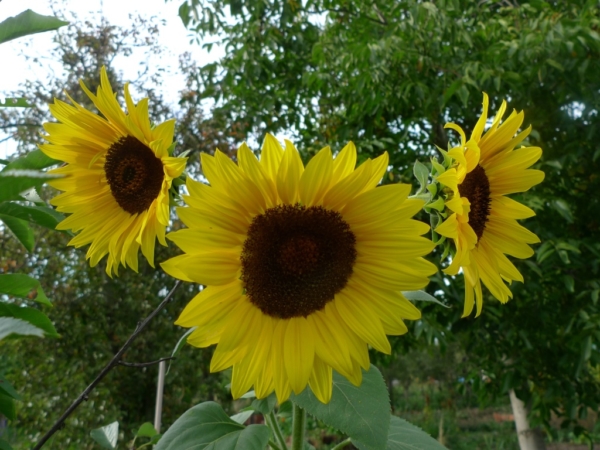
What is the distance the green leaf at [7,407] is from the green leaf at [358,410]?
276 millimetres

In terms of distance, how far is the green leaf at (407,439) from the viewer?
718 mm

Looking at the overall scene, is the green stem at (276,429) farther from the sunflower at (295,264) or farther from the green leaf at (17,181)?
the green leaf at (17,181)

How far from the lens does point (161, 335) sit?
420cm

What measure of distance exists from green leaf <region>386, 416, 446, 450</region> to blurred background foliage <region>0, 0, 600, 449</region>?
1.05 m

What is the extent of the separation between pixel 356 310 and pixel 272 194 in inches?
6.2

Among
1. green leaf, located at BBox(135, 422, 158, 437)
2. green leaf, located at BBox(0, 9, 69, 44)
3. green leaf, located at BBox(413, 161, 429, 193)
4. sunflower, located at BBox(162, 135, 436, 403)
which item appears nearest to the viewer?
green leaf, located at BBox(0, 9, 69, 44)

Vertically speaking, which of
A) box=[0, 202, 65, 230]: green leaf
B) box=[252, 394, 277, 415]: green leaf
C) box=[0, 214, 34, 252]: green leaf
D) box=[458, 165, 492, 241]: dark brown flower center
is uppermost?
box=[458, 165, 492, 241]: dark brown flower center

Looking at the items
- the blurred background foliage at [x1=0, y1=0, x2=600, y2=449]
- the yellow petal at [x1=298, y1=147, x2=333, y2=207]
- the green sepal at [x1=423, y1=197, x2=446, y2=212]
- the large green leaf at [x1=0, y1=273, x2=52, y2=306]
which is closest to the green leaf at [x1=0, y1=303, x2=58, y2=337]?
the large green leaf at [x1=0, y1=273, x2=52, y2=306]

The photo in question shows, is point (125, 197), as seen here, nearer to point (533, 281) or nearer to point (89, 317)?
point (533, 281)

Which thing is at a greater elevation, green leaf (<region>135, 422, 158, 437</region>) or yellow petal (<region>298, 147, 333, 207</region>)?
yellow petal (<region>298, 147, 333, 207</region>)

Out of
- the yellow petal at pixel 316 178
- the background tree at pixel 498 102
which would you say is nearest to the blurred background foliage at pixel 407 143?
the background tree at pixel 498 102

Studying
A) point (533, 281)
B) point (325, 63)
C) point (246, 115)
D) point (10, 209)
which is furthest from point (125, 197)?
point (246, 115)

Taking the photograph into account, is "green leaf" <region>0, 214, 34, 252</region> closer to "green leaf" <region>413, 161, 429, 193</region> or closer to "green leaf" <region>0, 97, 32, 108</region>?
"green leaf" <region>0, 97, 32, 108</region>

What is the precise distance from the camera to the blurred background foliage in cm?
208
